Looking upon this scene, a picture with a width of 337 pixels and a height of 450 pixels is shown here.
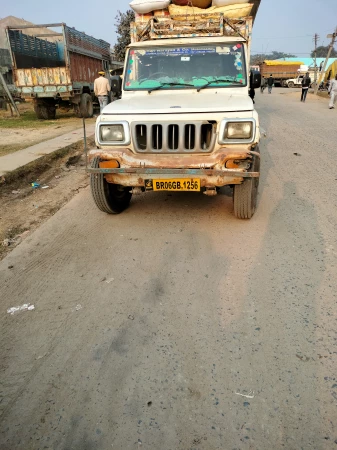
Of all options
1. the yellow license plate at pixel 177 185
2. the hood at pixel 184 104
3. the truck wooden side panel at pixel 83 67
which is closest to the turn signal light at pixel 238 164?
the yellow license plate at pixel 177 185

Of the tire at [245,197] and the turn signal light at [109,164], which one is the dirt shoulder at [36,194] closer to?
the turn signal light at [109,164]

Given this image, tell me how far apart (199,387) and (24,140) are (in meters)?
9.58

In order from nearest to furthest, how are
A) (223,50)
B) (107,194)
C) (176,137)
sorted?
(176,137)
(107,194)
(223,50)

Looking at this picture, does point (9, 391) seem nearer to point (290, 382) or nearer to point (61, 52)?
point (290, 382)

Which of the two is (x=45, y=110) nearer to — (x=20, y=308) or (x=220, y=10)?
(x=220, y=10)

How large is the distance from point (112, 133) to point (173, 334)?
7.82 feet

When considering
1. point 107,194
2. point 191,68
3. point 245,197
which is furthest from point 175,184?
point 191,68

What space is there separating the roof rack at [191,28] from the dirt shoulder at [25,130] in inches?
171

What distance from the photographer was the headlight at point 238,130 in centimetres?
358

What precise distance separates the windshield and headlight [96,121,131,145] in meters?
1.22

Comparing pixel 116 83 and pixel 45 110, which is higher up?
pixel 116 83

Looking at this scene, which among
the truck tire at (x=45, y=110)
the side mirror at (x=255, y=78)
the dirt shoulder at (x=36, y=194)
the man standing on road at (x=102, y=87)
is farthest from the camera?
the truck tire at (x=45, y=110)

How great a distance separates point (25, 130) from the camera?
1182cm

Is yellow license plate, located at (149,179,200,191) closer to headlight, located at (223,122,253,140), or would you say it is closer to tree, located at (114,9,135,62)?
headlight, located at (223,122,253,140)
